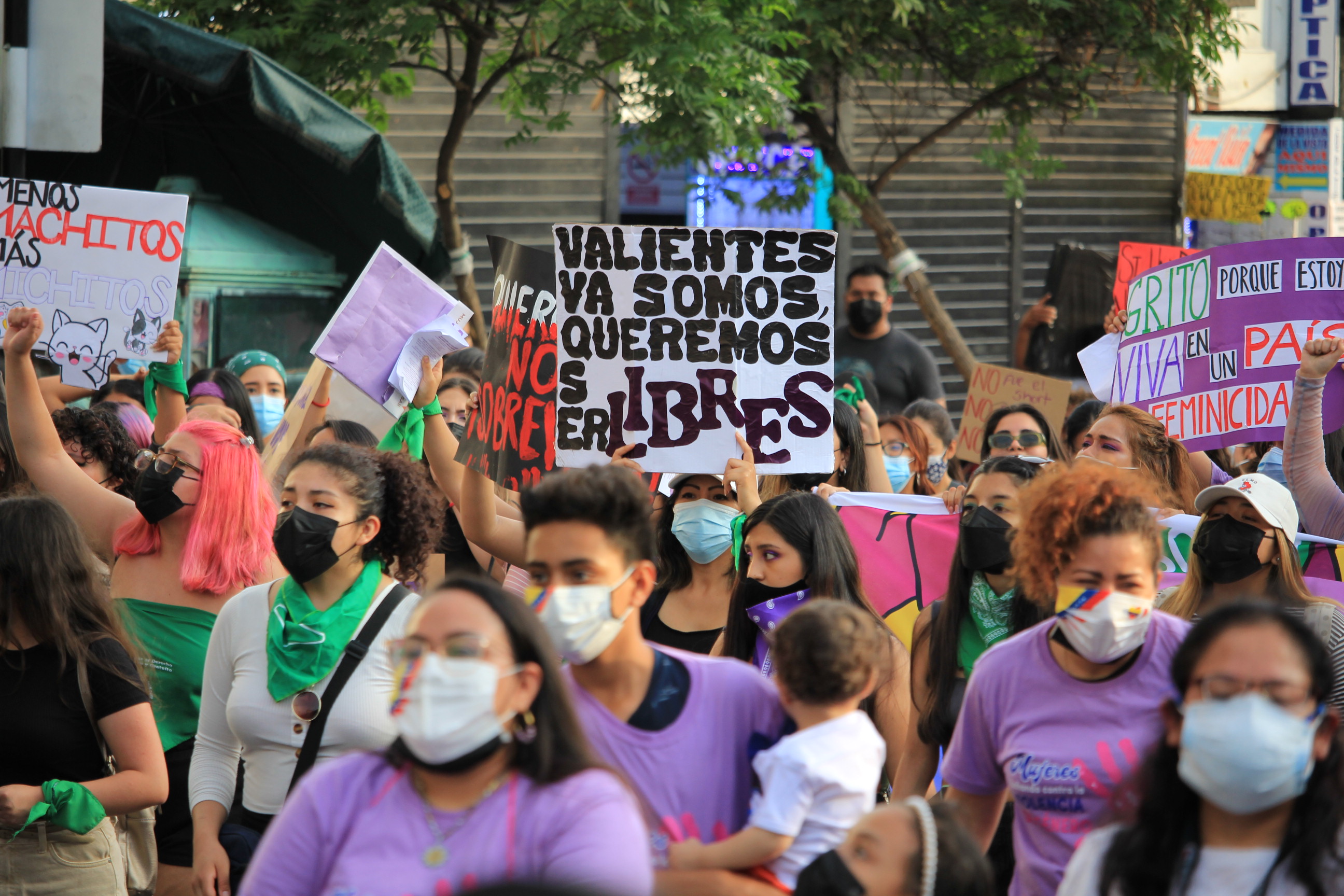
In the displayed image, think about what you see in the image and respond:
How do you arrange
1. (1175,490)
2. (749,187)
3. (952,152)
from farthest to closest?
(952,152) < (749,187) < (1175,490)

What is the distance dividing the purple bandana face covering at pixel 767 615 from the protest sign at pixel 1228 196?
13363 millimetres

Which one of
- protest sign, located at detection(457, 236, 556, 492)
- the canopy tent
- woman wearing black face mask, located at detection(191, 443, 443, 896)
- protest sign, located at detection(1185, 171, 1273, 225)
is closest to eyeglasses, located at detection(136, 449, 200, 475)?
woman wearing black face mask, located at detection(191, 443, 443, 896)

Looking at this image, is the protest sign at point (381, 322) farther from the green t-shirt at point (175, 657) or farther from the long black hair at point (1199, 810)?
the long black hair at point (1199, 810)

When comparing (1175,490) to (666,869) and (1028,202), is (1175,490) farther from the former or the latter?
(1028,202)

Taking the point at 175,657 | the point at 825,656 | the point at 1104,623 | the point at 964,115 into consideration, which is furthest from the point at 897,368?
the point at 825,656

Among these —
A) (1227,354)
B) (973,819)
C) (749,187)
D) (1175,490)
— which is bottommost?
(973,819)

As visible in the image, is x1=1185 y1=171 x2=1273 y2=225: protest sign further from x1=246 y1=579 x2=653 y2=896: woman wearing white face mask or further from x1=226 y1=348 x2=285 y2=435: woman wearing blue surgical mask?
x1=246 y1=579 x2=653 y2=896: woman wearing white face mask

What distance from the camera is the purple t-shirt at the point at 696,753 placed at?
8.99ft

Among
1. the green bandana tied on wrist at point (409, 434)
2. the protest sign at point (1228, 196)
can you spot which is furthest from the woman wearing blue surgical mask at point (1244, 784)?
the protest sign at point (1228, 196)

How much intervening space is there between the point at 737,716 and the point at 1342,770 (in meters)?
1.07


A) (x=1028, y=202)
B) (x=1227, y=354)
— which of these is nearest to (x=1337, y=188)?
(x=1028, y=202)

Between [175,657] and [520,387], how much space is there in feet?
4.88

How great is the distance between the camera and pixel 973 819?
3.24 meters

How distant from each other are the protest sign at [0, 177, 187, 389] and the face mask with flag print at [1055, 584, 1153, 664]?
4.70 meters
